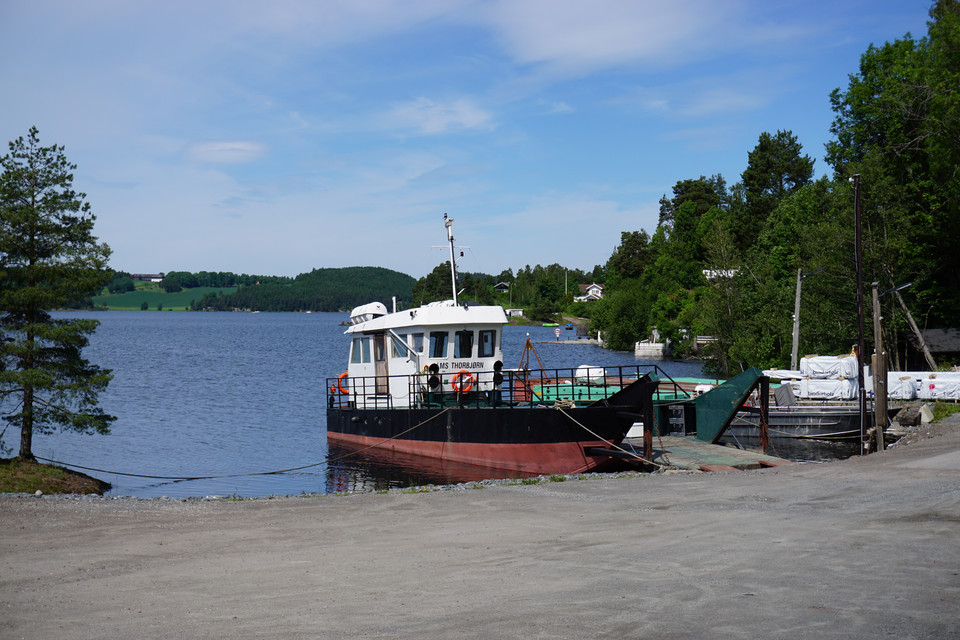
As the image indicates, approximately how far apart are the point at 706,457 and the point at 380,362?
12.2 meters

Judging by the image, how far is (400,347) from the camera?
86.4 feet

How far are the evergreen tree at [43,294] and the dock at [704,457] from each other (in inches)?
503

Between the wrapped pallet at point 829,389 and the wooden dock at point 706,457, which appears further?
the wrapped pallet at point 829,389

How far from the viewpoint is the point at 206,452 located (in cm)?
2977

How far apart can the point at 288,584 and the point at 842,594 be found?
5.19m

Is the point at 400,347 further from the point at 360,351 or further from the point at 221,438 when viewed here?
the point at 221,438

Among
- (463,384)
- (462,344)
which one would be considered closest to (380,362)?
(462,344)

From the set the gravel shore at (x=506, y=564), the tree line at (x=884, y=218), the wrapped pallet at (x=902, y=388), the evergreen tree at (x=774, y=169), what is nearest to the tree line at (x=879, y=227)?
the tree line at (x=884, y=218)

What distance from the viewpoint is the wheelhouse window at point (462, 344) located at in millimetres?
25281

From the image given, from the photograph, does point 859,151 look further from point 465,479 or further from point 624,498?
point 624,498

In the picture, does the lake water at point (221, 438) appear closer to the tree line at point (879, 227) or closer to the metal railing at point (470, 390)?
the metal railing at point (470, 390)

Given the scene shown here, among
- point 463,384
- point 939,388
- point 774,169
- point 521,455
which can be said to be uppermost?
point 774,169

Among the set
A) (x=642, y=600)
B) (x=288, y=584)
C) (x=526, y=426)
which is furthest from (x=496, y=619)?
(x=526, y=426)

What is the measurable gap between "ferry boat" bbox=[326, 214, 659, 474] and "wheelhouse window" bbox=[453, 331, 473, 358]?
31 mm
